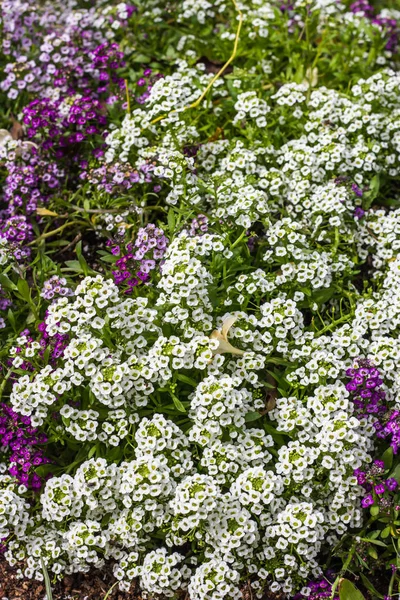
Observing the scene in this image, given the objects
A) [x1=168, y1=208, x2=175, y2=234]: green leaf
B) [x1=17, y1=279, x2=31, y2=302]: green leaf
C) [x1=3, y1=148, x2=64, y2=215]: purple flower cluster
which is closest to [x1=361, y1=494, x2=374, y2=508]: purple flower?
[x1=168, y1=208, x2=175, y2=234]: green leaf

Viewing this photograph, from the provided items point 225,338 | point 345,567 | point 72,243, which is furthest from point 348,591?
point 72,243

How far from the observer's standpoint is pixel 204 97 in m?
5.47

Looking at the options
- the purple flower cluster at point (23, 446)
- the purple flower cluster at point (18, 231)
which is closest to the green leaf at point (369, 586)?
the purple flower cluster at point (23, 446)

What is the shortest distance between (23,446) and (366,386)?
1.80 m

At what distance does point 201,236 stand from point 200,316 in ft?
1.70

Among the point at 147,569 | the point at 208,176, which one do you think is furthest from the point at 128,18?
the point at 147,569

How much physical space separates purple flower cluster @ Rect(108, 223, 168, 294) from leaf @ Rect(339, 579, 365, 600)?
6.07ft

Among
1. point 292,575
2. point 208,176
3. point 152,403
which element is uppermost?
point 208,176

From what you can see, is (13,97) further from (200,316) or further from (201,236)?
(200,316)

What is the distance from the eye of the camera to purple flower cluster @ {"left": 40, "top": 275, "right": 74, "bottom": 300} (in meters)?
4.19

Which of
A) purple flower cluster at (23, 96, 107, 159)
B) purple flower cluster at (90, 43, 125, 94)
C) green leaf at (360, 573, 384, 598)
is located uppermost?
purple flower cluster at (90, 43, 125, 94)

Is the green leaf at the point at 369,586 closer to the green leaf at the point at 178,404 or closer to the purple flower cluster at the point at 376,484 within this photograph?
the purple flower cluster at the point at 376,484

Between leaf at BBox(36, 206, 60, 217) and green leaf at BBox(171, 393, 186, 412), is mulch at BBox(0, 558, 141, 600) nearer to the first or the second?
green leaf at BBox(171, 393, 186, 412)

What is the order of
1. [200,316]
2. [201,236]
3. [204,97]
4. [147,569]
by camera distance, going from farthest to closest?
[204,97] → [201,236] → [200,316] → [147,569]
